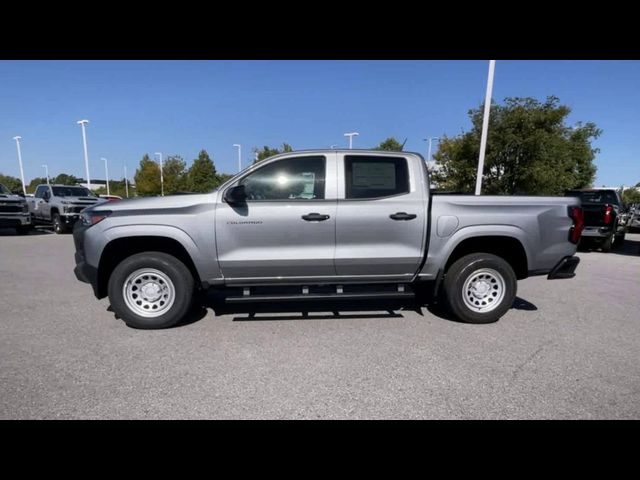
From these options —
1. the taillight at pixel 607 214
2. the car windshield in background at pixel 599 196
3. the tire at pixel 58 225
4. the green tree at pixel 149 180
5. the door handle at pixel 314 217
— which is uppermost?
the green tree at pixel 149 180

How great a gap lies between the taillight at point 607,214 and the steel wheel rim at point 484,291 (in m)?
8.48

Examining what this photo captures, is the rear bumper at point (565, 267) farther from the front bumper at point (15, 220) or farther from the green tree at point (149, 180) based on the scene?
the green tree at point (149, 180)

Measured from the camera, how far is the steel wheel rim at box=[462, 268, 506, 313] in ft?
13.9

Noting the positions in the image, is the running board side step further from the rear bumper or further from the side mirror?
the rear bumper

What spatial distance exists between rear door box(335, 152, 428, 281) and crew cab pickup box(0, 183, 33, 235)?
14.6 metres

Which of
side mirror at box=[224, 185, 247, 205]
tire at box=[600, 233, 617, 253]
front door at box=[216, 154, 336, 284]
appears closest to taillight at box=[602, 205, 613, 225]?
tire at box=[600, 233, 617, 253]

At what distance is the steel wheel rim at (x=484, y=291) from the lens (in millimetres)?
4223

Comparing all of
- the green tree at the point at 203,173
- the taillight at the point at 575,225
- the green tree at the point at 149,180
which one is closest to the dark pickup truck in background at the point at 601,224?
the taillight at the point at 575,225

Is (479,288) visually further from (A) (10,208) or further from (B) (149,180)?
(B) (149,180)

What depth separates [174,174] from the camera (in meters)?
43.0

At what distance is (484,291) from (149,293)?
13.3ft

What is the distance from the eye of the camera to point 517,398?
2.64m
